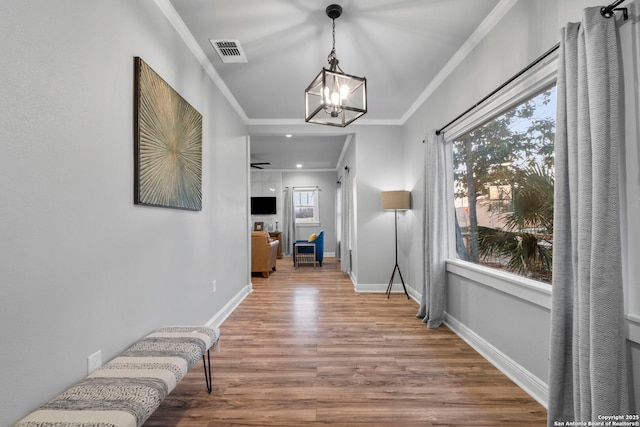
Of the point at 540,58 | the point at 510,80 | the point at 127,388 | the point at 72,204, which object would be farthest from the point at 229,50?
the point at 127,388

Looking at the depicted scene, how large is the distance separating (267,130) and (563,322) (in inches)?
169

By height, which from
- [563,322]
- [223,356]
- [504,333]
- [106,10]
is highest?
[106,10]

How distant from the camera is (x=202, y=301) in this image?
9.78ft

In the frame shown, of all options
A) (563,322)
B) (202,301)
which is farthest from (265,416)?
(563,322)

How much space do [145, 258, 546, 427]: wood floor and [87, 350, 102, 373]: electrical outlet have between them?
19.0 inches

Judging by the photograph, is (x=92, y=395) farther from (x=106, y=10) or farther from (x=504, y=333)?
(x=504, y=333)

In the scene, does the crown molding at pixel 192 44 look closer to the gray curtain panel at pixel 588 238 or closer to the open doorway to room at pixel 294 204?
the gray curtain panel at pixel 588 238

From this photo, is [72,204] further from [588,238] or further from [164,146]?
[588,238]

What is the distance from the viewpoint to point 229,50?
2881 mm

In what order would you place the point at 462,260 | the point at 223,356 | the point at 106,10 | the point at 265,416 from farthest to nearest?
the point at 462,260 < the point at 223,356 < the point at 265,416 < the point at 106,10

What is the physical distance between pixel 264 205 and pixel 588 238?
29.3ft

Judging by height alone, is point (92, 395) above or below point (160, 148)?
below

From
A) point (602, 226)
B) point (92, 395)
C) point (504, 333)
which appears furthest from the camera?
point (504, 333)

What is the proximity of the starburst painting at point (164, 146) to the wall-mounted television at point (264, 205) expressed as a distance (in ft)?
23.0
